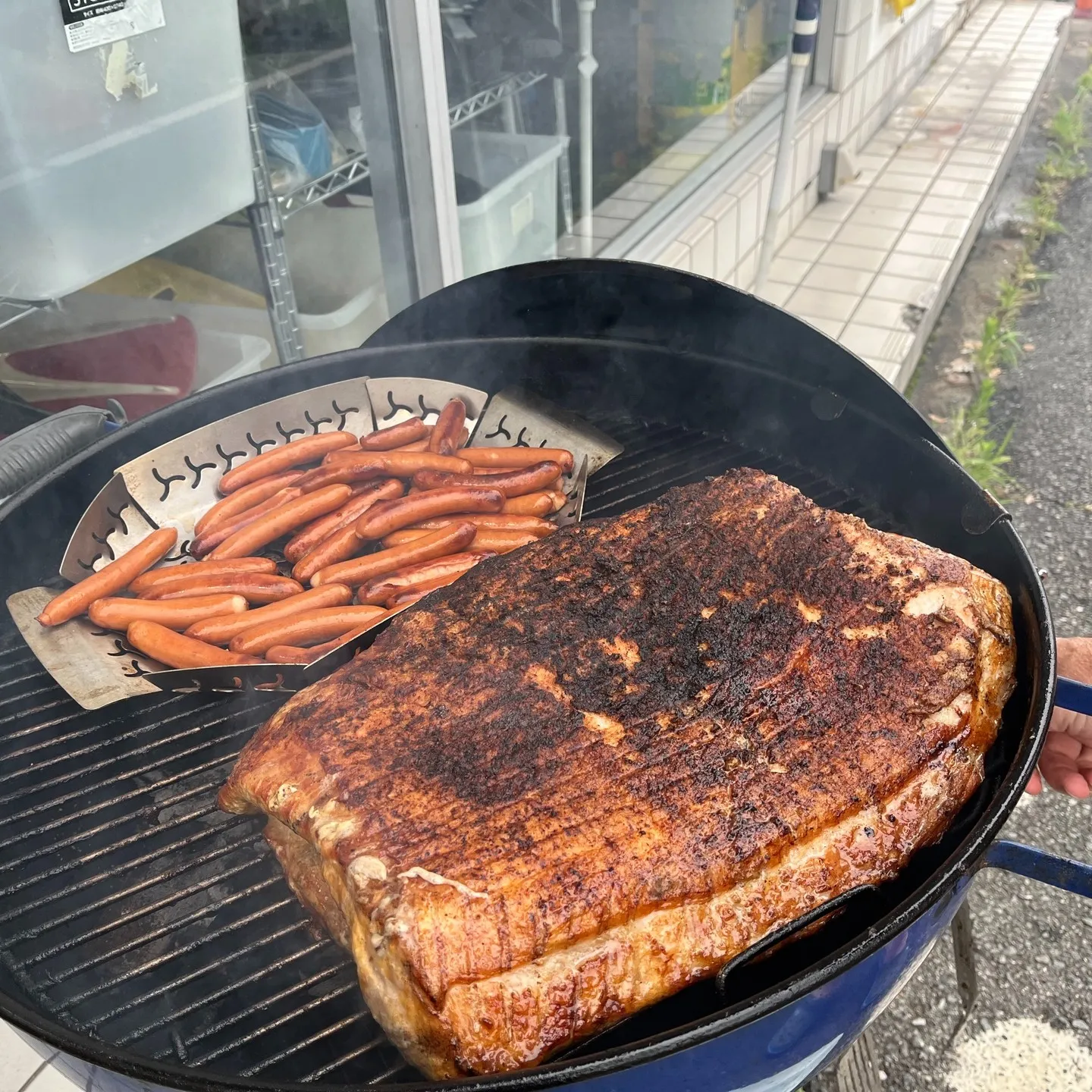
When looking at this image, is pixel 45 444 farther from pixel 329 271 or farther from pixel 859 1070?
pixel 859 1070

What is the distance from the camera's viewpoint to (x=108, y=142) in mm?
2723

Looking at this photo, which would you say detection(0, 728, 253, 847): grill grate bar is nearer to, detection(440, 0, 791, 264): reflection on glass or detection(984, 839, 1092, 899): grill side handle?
detection(984, 839, 1092, 899): grill side handle

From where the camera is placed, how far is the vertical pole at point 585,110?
16.7ft

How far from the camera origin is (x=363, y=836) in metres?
1.73

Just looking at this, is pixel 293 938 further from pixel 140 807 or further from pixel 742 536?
pixel 742 536

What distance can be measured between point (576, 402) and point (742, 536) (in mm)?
1094

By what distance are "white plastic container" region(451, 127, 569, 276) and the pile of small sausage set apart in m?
2.04

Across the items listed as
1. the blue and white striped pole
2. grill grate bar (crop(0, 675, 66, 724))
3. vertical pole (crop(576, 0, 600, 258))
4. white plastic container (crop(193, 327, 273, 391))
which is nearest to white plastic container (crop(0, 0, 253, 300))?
white plastic container (crop(193, 327, 273, 391))

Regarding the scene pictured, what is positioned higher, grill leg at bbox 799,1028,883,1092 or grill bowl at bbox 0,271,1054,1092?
grill bowl at bbox 0,271,1054,1092

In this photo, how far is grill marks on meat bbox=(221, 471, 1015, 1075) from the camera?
5.25ft

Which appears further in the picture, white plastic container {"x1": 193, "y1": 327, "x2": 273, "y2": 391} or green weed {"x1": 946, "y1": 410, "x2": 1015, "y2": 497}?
green weed {"x1": 946, "y1": 410, "x2": 1015, "y2": 497}

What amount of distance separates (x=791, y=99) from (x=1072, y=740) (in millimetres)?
4313

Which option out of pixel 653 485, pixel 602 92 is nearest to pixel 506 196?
pixel 602 92

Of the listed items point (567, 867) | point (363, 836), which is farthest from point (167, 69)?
point (567, 867)
